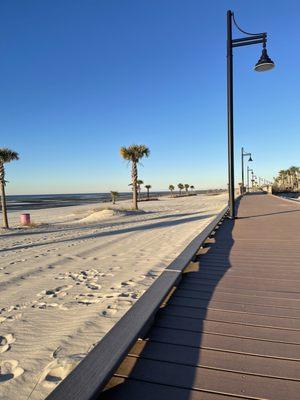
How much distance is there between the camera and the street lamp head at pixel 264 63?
29.8 ft

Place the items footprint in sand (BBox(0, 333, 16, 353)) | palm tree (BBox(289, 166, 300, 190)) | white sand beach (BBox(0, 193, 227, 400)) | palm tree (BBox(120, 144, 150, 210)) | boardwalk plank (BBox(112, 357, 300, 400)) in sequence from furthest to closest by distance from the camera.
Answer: palm tree (BBox(289, 166, 300, 190))
palm tree (BBox(120, 144, 150, 210))
footprint in sand (BBox(0, 333, 16, 353))
white sand beach (BBox(0, 193, 227, 400))
boardwalk plank (BBox(112, 357, 300, 400))

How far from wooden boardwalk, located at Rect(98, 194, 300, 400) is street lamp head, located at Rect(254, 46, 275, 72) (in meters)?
6.45

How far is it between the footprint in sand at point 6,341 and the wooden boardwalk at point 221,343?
172cm

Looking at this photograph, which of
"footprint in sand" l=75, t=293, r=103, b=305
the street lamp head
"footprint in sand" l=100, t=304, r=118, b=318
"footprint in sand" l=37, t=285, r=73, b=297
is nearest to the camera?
"footprint in sand" l=100, t=304, r=118, b=318

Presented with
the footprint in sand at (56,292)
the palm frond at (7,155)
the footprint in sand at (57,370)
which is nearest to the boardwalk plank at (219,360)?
the footprint in sand at (57,370)

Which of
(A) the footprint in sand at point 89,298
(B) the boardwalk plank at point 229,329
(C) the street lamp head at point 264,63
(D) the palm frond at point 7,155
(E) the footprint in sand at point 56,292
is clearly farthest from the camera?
(D) the palm frond at point 7,155

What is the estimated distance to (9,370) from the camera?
3113 millimetres

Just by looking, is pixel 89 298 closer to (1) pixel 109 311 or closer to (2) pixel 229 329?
(1) pixel 109 311

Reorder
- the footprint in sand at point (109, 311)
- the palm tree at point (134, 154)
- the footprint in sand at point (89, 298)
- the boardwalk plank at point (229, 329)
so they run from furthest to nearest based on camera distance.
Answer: the palm tree at point (134, 154) → the footprint in sand at point (89, 298) → the footprint in sand at point (109, 311) → the boardwalk plank at point (229, 329)

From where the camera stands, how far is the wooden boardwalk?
203 cm

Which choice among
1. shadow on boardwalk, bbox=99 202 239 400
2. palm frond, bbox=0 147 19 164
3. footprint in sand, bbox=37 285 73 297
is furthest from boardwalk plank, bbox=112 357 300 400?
palm frond, bbox=0 147 19 164

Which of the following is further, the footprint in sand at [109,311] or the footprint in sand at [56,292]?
the footprint in sand at [56,292]

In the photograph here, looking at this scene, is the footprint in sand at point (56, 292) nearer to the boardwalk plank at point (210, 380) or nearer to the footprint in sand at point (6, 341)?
the footprint in sand at point (6, 341)

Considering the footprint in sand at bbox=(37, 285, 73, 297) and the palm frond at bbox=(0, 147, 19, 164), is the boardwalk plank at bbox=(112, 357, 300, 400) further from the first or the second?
the palm frond at bbox=(0, 147, 19, 164)
